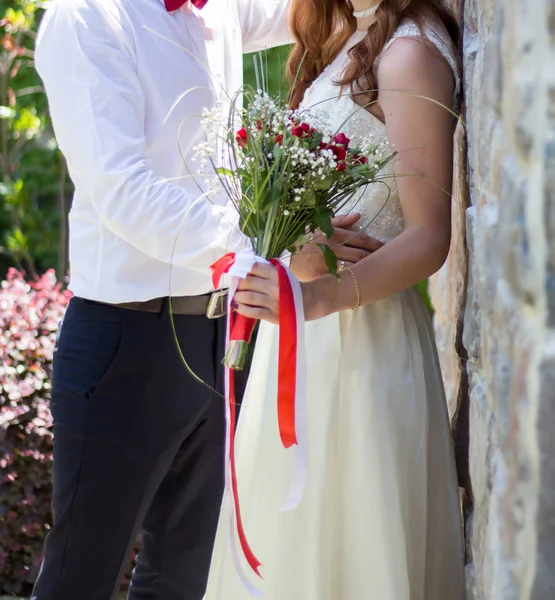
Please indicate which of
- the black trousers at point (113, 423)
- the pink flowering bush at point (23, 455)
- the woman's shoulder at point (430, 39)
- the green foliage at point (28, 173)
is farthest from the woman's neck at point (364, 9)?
the green foliage at point (28, 173)

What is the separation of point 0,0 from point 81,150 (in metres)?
4.35

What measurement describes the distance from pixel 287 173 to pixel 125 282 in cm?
80

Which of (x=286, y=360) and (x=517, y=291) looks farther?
(x=286, y=360)

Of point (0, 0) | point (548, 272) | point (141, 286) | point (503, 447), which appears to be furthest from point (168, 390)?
point (0, 0)

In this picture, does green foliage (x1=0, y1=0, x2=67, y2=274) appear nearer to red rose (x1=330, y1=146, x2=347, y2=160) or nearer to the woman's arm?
the woman's arm

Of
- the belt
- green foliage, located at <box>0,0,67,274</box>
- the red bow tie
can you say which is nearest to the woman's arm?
the belt

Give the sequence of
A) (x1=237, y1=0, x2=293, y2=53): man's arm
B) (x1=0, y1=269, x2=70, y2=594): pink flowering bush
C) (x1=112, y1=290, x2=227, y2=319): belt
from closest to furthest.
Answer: (x1=112, y1=290, x2=227, y2=319): belt
(x1=237, y1=0, x2=293, y2=53): man's arm
(x1=0, y1=269, x2=70, y2=594): pink flowering bush

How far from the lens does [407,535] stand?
78.1 inches

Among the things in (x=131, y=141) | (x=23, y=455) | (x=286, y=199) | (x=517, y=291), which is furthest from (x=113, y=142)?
(x=23, y=455)

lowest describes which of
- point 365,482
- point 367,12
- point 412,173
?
point 365,482

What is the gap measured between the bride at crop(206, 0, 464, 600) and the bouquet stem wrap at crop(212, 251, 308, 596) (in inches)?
1.3

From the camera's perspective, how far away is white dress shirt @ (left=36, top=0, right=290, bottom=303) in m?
2.26

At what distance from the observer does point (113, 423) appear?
235 cm

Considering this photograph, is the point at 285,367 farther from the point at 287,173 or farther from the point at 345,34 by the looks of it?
the point at 345,34
